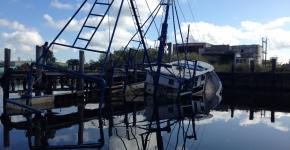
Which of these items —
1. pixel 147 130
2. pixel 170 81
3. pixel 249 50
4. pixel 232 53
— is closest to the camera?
pixel 147 130

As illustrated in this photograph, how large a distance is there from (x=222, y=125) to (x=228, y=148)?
4.17 metres

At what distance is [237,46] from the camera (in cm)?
6538

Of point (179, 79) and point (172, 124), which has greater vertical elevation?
point (179, 79)

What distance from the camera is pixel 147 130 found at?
11898mm

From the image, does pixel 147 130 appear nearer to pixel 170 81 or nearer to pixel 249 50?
pixel 170 81

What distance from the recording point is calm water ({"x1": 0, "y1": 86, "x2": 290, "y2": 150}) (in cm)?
970

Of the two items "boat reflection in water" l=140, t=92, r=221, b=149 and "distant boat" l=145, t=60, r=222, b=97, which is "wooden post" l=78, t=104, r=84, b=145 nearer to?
"boat reflection in water" l=140, t=92, r=221, b=149

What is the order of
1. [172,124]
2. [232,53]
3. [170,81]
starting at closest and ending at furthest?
[172,124] → [170,81] → [232,53]

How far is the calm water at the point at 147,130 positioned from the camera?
31.8 feet

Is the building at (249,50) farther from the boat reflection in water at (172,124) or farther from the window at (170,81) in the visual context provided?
the boat reflection in water at (172,124)

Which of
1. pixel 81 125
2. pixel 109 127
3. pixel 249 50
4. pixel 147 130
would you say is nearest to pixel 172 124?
pixel 147 130

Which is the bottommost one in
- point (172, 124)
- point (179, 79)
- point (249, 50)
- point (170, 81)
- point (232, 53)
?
point (172, 124)

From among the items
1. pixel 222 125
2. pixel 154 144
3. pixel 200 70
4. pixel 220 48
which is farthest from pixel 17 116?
pixel 220 48

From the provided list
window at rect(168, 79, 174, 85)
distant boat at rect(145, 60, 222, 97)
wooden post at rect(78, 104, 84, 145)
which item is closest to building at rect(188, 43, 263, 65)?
distant boat at rect(145, 60, 222, 97)
